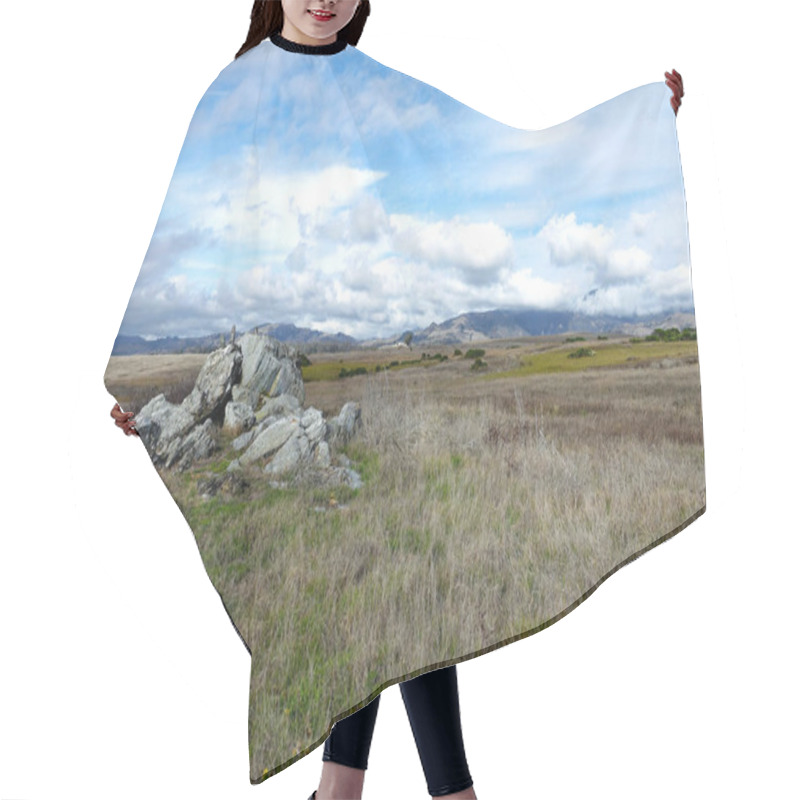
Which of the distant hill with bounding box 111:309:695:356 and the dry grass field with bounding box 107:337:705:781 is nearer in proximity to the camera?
the dry grass field with bounding box 107:337:705:781

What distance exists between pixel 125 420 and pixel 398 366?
0.78 meters

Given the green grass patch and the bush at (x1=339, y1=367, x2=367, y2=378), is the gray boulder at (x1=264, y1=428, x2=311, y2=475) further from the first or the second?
the green grass patch

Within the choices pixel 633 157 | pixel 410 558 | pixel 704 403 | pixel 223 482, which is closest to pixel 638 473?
pixel 704 403

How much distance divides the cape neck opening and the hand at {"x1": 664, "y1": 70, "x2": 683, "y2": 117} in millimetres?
971

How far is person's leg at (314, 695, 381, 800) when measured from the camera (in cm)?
409

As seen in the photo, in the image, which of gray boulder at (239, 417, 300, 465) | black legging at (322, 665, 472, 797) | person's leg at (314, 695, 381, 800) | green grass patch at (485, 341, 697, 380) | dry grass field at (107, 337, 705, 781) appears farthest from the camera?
person's leg at (314, 695, 381, 800)

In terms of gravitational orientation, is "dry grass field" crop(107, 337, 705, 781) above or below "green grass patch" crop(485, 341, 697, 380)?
below

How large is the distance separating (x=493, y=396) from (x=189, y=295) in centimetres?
91

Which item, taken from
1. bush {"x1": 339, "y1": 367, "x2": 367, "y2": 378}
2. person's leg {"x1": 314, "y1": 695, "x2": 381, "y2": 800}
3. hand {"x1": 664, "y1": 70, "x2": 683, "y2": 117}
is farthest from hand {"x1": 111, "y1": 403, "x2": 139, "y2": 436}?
hand {"x1": 664, "y1": 70, "x2": 683, "y2": 117}

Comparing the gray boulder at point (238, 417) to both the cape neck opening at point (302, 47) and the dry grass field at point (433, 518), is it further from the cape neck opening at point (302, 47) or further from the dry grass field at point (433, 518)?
the cape neck opening at point (302, 47)

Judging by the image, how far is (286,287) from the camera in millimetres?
3781

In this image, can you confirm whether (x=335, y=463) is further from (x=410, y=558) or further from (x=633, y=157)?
(x=633, y=157)

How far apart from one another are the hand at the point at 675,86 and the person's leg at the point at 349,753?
199cm

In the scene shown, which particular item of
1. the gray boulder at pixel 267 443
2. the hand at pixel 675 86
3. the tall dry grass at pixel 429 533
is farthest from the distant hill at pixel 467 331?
the hand at pixel 675 86
